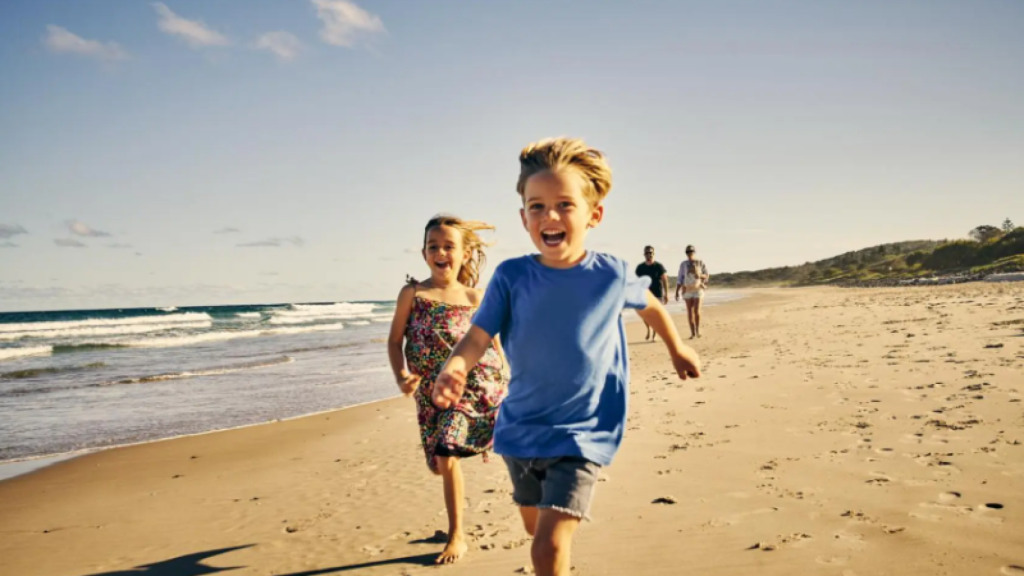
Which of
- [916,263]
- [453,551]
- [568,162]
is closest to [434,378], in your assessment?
[453,551]

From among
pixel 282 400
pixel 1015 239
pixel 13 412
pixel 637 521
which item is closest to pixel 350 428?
pixel 282 400

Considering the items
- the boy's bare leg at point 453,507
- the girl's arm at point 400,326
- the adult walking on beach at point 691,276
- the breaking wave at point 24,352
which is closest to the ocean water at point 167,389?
the breaking wave at point 24,352

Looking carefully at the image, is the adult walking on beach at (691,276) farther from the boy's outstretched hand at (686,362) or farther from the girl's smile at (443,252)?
the boy's outstretched hand at (686,362)

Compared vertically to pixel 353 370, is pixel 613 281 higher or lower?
higher

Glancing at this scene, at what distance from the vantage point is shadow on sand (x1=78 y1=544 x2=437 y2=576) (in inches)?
146

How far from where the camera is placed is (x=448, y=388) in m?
2.03

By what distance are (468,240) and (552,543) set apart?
2.39 metres

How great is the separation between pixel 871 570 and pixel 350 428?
635cm

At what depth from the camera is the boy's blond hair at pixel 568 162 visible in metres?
2.39

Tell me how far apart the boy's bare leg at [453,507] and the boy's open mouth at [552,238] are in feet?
5.96

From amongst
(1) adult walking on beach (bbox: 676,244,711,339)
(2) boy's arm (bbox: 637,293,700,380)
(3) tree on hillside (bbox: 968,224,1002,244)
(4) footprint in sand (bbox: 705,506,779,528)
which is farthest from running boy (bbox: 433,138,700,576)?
(3) tree on hillside (bbox: 968,224,1002,244)

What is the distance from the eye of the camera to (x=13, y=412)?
10297mm

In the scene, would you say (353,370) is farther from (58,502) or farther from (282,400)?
(58,502)

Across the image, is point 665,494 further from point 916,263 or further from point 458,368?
point 916,263
